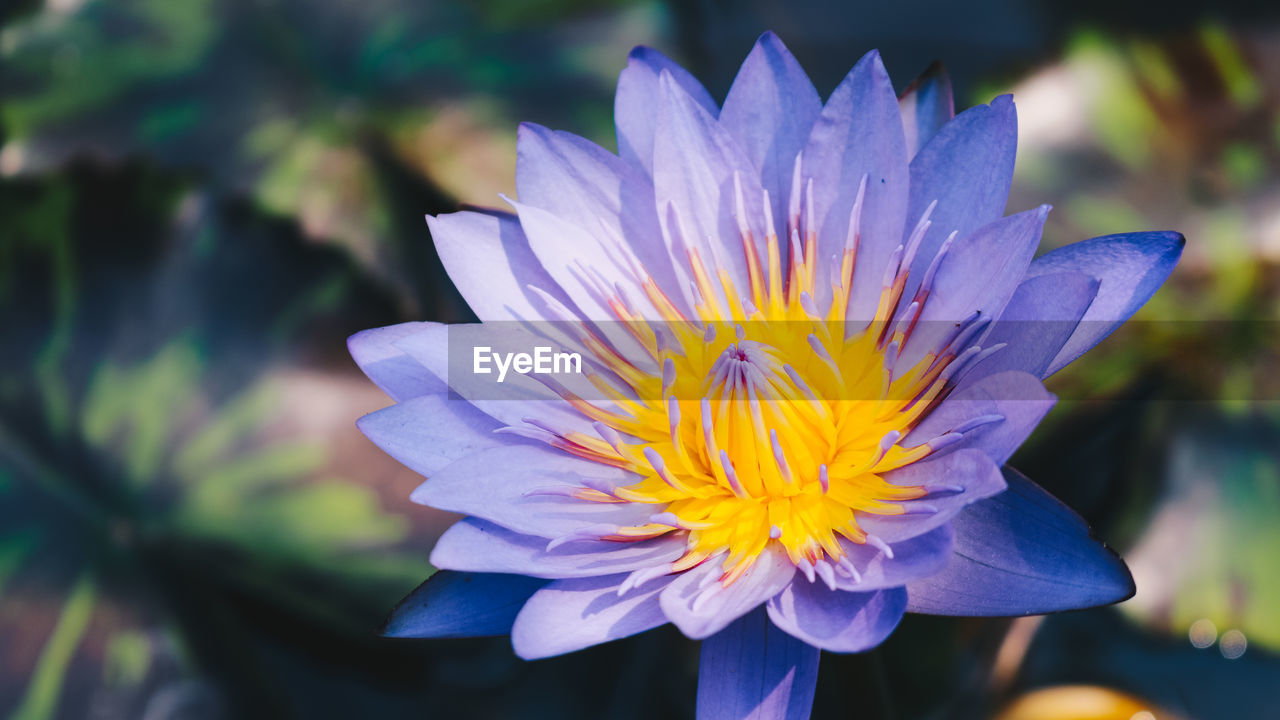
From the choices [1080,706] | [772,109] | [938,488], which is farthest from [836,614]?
[1080,706]

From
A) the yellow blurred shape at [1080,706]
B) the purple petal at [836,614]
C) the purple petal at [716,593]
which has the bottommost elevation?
the yellow blurred shape at [1080,706]

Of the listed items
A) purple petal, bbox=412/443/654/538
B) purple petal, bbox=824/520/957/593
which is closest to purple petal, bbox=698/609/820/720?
purple petal, bbox=824/520/957/593

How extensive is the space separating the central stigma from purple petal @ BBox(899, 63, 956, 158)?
0.30 meters

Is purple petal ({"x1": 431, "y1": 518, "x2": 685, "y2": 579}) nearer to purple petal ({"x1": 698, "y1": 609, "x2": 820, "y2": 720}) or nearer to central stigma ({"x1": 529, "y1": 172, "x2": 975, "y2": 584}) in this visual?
central stigma ({"x1": 529, "y1": 172, "x2": 975, "y2": 584})

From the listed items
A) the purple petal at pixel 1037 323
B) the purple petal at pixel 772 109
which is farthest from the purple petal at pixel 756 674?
the purple petal at pixel 772 109

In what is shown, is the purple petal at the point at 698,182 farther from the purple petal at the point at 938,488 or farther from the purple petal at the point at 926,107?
the purple petal at the point at 938,488

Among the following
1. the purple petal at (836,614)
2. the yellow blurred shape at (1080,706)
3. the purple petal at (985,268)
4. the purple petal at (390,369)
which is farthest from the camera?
the yellow blurred shape at (1080,706)

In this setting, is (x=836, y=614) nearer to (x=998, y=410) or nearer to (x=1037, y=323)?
(x=998, y=410)

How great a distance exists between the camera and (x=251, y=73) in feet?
8.87

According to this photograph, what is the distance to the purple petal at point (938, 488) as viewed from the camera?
3.88 feet

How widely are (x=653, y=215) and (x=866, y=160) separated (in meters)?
0.42

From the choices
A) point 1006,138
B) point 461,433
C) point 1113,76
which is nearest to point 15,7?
point 461,433

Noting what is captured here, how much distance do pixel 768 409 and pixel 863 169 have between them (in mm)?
474

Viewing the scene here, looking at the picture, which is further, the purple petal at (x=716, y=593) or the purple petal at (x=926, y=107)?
the purple petal at (x=926, y=107)
